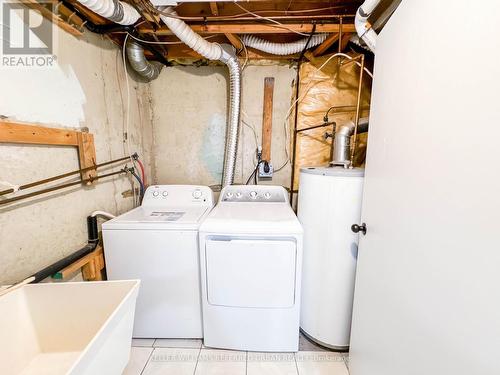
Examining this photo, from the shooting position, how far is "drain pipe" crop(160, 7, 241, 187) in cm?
153

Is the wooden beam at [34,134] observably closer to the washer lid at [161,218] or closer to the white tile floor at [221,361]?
the washer lid at [161,218]

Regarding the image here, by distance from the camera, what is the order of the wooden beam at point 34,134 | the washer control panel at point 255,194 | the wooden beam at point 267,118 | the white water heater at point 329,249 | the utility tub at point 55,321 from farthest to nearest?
1. the wooden beam at point 267,118
2. the washer control panel at point 255,194
3. the white water heater at point 329,249
4. the wooden beam at point 34,134
5. the utility tub at point 55,321

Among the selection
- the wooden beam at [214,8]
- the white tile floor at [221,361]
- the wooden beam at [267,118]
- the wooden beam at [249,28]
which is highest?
the wooden beam at [214,8]

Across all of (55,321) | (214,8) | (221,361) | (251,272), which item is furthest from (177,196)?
(214,8)

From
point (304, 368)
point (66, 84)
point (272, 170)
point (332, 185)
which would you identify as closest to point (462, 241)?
point (332, 185)

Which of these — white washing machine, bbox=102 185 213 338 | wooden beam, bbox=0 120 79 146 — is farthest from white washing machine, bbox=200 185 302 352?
wooden beam, bbox=0 120 79 146

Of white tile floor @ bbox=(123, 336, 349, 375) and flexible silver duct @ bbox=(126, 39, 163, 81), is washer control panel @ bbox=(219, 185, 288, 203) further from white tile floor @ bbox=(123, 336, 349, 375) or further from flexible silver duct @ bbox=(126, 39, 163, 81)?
flexible silver duct @ bbox=(126, 39, 163, 81)

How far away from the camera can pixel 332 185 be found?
1355 millimetres

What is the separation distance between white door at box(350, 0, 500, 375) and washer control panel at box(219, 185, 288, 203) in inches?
41.8

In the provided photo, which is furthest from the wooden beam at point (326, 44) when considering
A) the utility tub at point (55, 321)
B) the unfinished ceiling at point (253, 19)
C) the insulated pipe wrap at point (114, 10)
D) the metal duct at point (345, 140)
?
the utility tub at point (55, 321)

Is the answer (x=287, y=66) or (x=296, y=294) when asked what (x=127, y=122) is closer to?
(x=287, y=66)

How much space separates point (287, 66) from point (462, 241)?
2082 millimetres
